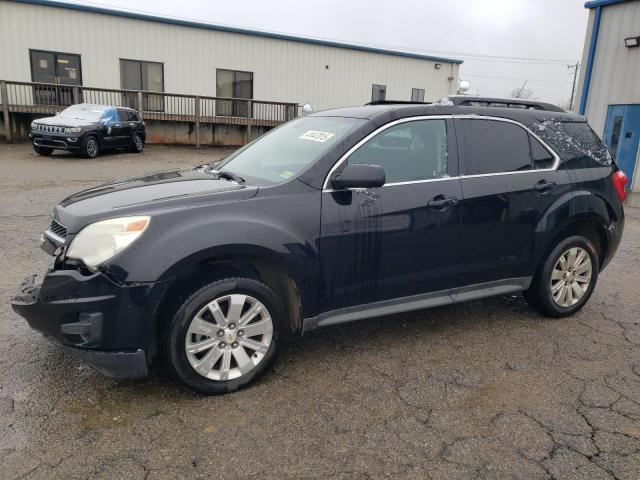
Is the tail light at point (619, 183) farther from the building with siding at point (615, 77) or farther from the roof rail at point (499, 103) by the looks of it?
the building with siding at point (615, 77)

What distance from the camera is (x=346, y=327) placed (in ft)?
13.7

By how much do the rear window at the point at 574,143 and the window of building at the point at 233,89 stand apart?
2025cm

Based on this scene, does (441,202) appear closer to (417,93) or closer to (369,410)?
(369,410)

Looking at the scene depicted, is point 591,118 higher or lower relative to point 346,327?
higher

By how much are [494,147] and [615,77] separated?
11.6 m

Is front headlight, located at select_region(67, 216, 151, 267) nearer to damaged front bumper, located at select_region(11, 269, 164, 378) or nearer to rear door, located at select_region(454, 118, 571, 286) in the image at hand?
damaged front bumper, located at select_region(11, 269, 164, 378)

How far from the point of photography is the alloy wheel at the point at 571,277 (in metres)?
4.36

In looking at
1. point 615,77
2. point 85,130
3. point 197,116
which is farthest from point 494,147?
point 197,116

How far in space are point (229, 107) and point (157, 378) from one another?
2151 centimetres

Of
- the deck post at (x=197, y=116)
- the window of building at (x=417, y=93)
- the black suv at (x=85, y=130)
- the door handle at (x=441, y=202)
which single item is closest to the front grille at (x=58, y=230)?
the door handle at (x=441, y=202)

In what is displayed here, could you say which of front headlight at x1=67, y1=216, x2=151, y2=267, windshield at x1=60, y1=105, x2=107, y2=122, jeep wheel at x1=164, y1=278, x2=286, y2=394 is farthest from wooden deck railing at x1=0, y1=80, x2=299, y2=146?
jeep wheel at x1=164, y1=278, x2=286, y2=394

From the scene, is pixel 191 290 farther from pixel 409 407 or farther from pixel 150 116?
pixel 150 116

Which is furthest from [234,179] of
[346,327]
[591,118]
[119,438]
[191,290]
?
[591,118]

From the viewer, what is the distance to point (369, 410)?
3.01m
